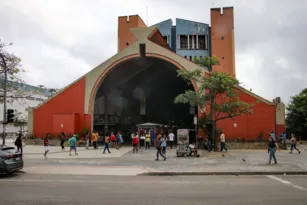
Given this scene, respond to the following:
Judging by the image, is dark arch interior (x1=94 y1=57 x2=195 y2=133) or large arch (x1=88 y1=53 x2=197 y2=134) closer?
large arch (x1=88 y1=53 x2=197 y2=134)

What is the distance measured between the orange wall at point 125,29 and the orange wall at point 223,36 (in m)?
13.4

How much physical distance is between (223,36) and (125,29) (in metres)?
17.1

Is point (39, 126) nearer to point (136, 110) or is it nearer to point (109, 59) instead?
point (109, 59)

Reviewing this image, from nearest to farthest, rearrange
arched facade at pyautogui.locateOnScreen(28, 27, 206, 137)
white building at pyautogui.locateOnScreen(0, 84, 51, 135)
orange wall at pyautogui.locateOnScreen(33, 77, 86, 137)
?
white building at pyautogui.locateOnScreen(0, 84, 51, 135)
arched facade at pyautogui.locateOnScreen(28, 27, 206, 137)
orange wall at pyautogui.locateOnScreen(33, 77, 86, 137)

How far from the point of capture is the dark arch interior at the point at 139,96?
130ft

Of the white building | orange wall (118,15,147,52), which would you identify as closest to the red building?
orange wall (118,15,147,52)

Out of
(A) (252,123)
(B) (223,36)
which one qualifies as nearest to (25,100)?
(A) (252,123)

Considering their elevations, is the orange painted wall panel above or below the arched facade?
below

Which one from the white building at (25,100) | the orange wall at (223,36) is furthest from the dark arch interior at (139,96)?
A: the orange wall at (223,36)

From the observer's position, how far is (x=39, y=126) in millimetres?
36344

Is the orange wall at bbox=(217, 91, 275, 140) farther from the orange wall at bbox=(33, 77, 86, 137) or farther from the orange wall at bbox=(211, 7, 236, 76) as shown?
the orange wall at bbox=(211, 7, 236, 76)

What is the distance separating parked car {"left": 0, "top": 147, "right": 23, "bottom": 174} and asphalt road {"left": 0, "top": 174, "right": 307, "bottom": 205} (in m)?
0.86

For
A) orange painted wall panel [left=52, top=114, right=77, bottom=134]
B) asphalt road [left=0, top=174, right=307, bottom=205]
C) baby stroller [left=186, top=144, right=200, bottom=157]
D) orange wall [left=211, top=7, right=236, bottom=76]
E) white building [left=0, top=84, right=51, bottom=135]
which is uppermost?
orange wall [left=211, top=7, right=236, bottom=76]

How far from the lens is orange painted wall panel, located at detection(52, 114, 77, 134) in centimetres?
3412
